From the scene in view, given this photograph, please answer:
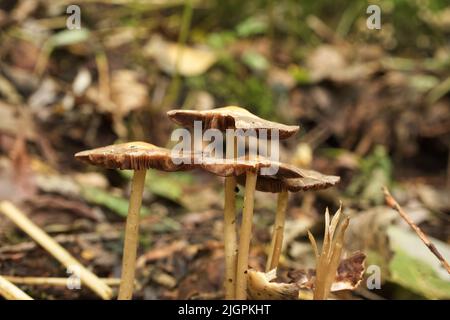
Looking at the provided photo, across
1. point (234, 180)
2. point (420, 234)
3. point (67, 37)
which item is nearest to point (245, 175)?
point (234, 180)

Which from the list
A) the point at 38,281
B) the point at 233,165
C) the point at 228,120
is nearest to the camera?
the point at 233,165

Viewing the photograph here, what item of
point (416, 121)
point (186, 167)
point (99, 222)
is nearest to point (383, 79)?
point (416, 121)

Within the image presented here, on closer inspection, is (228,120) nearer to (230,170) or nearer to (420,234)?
(230,170)

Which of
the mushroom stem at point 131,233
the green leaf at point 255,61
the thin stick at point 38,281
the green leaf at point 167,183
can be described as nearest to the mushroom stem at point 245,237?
the mushroom stem at point 131,233

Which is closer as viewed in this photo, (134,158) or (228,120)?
(134,158)

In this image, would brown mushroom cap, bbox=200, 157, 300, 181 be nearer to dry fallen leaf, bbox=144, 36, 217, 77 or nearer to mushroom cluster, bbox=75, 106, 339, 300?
mushroom cluster, bbox=75, 106, 339, 300

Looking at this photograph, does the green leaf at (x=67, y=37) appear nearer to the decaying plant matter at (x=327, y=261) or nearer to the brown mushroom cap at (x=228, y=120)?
the brown mushroom cap at (x=228, y=120)
